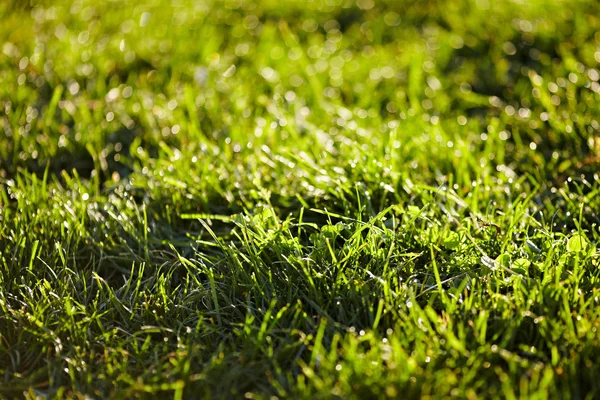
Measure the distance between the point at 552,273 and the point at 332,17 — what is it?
2.87 meters

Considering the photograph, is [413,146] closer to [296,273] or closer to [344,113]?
[344,113]

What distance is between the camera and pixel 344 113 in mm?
3168

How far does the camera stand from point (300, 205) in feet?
8.20

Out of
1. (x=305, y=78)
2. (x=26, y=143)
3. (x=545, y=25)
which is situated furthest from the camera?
(x=545, y=25)

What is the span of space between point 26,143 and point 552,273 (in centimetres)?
222

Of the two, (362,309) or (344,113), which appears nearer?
(362,309)

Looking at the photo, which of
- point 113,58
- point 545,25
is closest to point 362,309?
point 113,58

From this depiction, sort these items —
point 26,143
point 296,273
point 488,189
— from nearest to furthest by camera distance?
point 296,273 → point 488,189 → point 26,143

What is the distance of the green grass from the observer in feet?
5.75

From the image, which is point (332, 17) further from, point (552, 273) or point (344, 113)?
point (552, 273)

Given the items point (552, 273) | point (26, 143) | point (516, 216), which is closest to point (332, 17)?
point (26, 143)

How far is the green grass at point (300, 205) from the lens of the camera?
1.75m

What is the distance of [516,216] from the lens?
7.06ft

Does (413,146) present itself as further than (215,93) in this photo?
No
